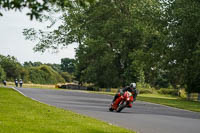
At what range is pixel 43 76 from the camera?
118 m

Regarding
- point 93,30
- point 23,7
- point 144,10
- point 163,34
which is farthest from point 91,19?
point 23,7

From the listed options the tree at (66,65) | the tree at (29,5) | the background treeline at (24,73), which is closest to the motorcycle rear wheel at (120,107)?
the tree at (29,5)

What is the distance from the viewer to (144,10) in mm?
52125

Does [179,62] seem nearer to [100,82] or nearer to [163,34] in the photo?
[163,34]

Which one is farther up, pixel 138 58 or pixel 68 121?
pixel 138 58

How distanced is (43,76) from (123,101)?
9753cm

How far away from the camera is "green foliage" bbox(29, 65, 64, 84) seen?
375 feet

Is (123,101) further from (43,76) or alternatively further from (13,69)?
(43,76)

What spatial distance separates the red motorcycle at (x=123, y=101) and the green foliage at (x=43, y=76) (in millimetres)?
92632

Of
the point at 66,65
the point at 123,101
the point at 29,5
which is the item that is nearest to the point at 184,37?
the point at 123,101

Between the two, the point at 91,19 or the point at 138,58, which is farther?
the point at 91,19

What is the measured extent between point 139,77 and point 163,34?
24162 millimetres

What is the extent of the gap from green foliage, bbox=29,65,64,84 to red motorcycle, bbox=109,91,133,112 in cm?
9263

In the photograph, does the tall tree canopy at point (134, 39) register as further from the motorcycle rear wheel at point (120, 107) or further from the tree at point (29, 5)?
the tree at point (29, 5)
